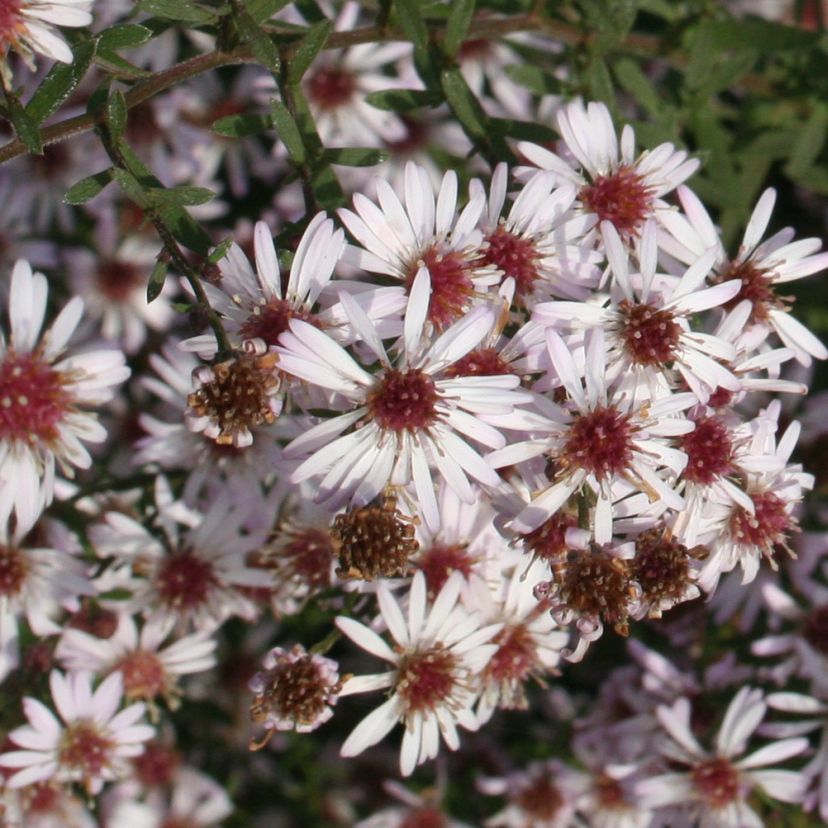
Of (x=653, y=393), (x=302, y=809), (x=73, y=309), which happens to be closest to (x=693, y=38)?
(x=653, y=393)

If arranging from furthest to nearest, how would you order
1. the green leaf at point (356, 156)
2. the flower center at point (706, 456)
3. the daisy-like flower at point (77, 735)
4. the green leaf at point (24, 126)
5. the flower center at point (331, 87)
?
the flower center at point (331, 87), the daisy-like flower at point (77, 735), the green leaf at point (356, 156), the flower center at point (706, 456), the green leaf at point (24, 126)

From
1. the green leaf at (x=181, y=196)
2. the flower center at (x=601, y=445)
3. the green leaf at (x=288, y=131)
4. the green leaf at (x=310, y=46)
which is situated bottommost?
the flower center at (x=601, y=445)

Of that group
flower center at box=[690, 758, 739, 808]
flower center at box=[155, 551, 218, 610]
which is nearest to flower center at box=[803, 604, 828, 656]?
flower center at box=[690, 758, 739, 808]

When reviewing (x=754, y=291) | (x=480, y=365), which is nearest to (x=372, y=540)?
(x=480, y=365)

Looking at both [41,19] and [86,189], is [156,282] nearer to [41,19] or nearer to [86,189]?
[86,189]

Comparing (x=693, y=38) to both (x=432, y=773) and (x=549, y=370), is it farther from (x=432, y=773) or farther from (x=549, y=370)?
(x=432, y=773)

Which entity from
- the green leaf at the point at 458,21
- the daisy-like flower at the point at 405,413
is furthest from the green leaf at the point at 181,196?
the green leaf at the point at 458,21

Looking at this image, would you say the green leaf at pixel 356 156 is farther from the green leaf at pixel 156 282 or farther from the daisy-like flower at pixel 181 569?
the daisy-like flower at pixel 181 569
